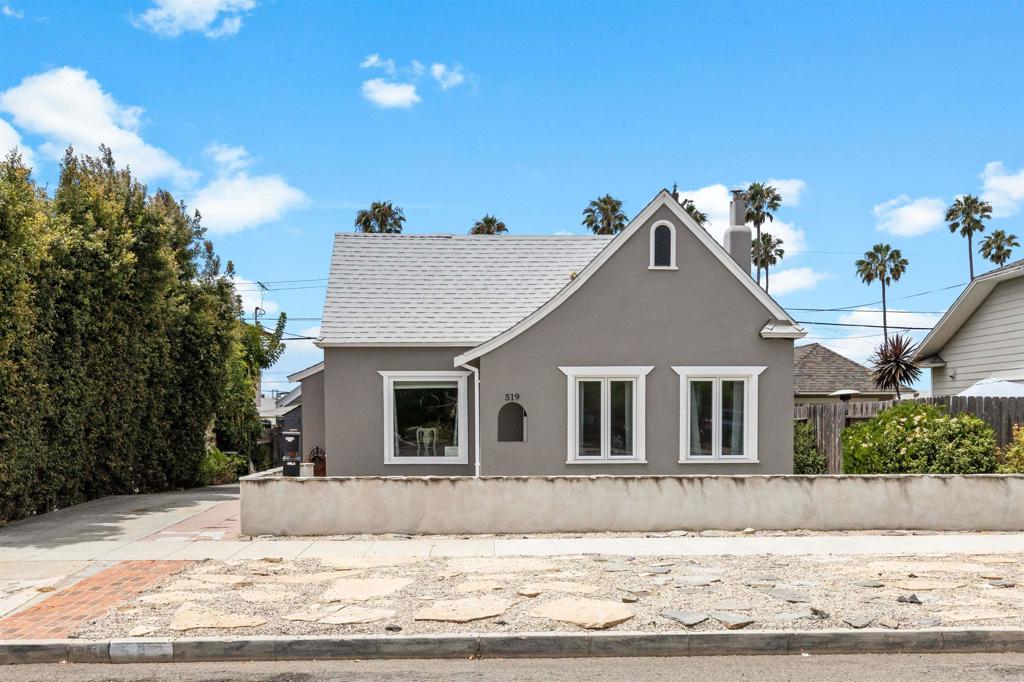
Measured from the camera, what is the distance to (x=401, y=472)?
Answer: 17844mm

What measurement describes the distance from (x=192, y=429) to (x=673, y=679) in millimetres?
19663

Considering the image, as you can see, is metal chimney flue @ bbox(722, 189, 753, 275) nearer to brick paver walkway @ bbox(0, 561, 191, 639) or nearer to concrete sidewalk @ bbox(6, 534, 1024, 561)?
concrete sidewalk @ bbox(6, 534, 1024, 561)

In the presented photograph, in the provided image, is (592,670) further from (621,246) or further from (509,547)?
(621,246)

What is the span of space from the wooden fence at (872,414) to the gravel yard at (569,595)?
4.62 metres

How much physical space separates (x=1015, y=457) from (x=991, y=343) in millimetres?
8253

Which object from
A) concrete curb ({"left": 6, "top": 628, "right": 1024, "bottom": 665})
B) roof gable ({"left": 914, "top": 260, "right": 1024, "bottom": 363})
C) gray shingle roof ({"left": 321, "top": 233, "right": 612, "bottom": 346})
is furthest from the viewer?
roof gable ({"left": 914, "top": 260, "right": 1024, "bottom": 363})

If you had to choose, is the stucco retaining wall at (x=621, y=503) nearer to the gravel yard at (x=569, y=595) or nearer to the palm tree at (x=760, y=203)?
the gravel yard at (x=569, y=595)

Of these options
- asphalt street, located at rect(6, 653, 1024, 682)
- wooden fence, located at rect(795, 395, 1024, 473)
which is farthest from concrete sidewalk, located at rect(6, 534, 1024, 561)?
asphalt street, located at rect(6, 653, 1024, 682)

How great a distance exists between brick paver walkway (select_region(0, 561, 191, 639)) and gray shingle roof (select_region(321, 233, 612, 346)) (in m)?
7.26

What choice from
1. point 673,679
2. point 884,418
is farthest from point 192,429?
point 673,679

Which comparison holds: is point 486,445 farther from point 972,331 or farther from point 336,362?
point 972,331

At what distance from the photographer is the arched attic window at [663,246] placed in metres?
16.7

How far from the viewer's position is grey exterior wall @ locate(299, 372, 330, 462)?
2008 cm

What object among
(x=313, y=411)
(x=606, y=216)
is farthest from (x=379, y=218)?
(x=313, y=411)
